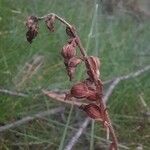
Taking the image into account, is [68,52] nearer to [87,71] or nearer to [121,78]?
[87,71]

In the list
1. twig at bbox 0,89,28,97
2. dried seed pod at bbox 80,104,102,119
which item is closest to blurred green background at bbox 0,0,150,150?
twig at bbox 0,89,28,97

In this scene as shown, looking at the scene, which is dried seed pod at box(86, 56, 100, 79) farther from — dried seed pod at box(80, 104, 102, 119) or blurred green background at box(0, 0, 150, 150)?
blurred green background at box(0, 0, 150, 150)

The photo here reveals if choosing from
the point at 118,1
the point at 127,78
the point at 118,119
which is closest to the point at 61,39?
the point at 127,78

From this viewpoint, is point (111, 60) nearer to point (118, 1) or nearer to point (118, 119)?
point (118, 119)

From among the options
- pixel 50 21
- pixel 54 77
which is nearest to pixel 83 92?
pixel 50 21

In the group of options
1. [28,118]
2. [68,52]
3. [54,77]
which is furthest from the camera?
[54,77]

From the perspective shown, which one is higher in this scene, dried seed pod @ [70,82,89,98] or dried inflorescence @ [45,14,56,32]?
dried inflorescence @ [45,14,56,32]

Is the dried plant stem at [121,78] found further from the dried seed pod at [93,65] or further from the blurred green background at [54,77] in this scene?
the dried seed pod at [93,65]
